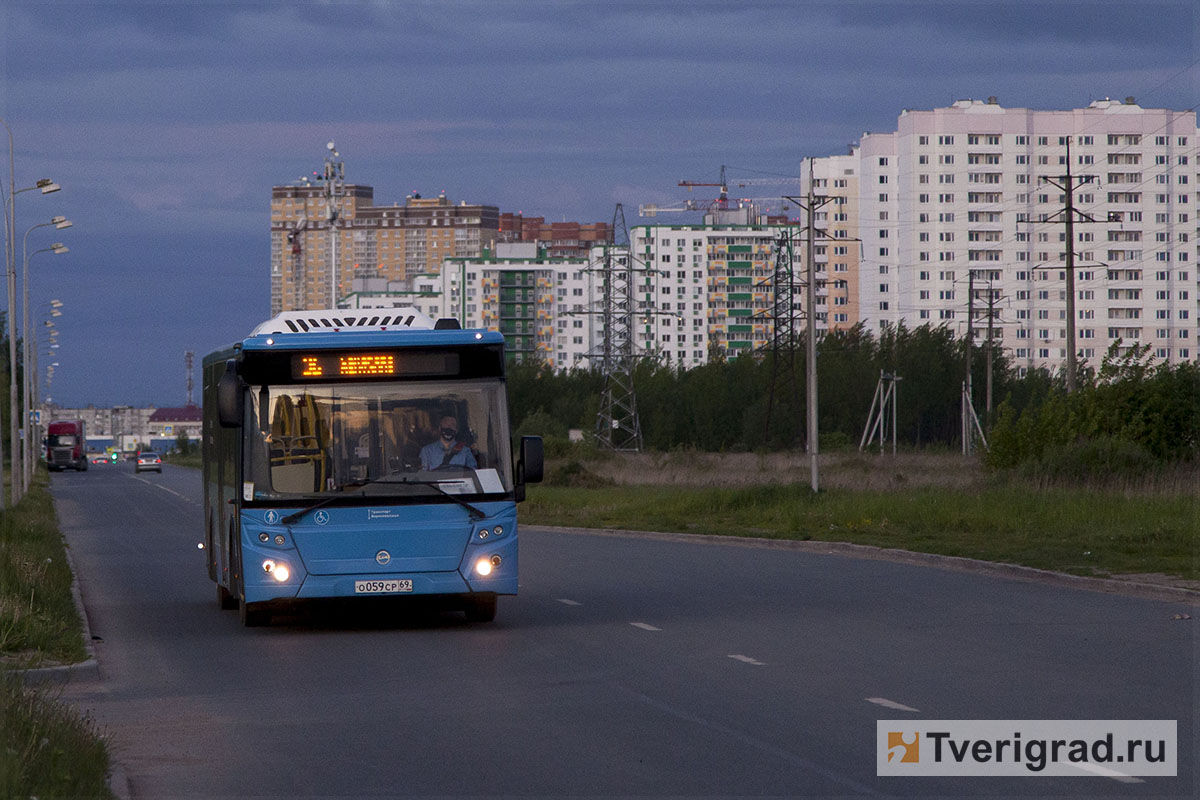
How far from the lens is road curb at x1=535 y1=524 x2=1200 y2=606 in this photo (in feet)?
58.7

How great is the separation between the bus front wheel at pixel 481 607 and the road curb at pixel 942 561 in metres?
7.18

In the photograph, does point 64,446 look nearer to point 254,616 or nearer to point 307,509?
point 254,616

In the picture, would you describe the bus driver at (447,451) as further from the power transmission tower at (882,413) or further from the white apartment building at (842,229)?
the white apartment building at (842,229)

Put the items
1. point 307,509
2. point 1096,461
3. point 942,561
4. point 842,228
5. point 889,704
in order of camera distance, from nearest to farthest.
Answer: point 889,704 < point 307,509 < point 942,561 < point 1096,461 < point 842,228

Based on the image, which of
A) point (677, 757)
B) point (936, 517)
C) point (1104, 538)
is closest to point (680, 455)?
point (936, 517)

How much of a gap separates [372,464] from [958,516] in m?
17.0

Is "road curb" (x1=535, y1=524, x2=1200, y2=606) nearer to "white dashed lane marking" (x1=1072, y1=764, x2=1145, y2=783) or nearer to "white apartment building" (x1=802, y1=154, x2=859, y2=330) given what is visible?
"white dashed lane marking" (x1=1072, y1=764, x2=1145, y2=783)

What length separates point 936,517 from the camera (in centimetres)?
2989

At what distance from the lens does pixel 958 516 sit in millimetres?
29469

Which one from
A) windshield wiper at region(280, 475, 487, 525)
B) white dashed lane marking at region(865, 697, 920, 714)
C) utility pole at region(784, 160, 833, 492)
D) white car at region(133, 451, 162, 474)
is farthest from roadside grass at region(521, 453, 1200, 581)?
white car at region(133, 451, 162, 474)

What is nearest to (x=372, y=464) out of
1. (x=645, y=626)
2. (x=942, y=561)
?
(x=645, y=626)

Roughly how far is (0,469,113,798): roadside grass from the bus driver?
→ 340 centimetres

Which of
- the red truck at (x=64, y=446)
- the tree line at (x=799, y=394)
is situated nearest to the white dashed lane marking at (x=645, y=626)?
the tree line at (x=799, y=394)

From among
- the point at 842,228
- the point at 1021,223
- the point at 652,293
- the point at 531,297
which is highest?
the point at 842,228
